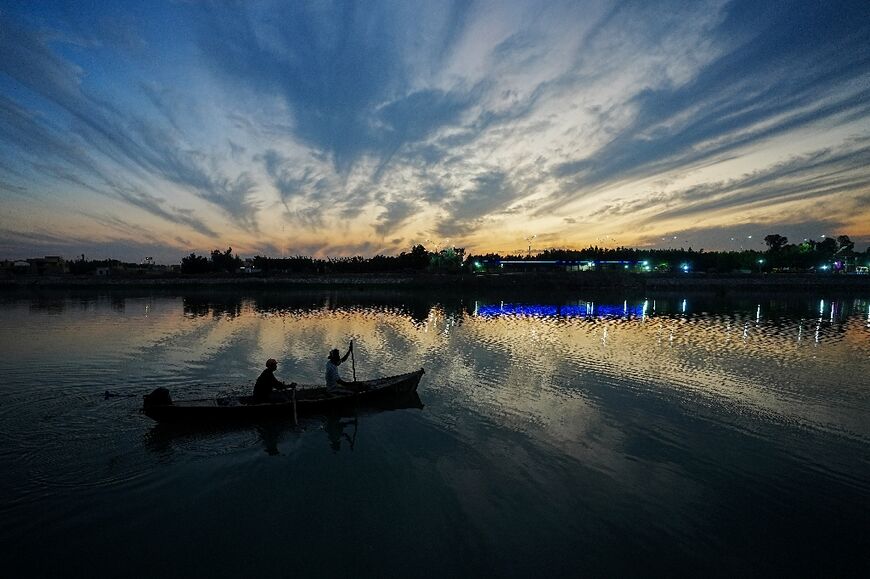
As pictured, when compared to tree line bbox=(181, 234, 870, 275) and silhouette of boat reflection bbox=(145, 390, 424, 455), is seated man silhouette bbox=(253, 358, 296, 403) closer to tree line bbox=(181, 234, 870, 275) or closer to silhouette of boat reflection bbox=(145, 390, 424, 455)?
silhouette of boat reflection bbox=(145, 390, 424, 455)

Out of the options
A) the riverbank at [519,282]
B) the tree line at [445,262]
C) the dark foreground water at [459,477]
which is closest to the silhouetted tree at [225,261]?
the tree line at [445,262]

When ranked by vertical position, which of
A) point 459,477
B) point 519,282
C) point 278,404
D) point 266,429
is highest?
point 519,282

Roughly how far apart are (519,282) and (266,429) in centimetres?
11208

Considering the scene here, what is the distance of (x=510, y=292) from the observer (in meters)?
114

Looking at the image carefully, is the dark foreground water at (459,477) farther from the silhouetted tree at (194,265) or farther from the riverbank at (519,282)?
the silhouetted tree at (194,265)

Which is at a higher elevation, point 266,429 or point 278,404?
point 278,404

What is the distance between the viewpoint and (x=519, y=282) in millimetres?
123562

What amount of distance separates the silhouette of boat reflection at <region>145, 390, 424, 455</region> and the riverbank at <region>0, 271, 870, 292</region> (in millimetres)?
106549

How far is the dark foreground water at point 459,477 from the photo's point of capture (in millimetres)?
9078

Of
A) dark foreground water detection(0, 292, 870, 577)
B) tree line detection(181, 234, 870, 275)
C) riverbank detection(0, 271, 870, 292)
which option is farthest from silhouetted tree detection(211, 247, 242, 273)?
dark foreground water detection(0, 292, 870, 577)

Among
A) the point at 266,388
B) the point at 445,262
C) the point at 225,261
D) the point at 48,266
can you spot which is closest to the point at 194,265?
the point at 225,261

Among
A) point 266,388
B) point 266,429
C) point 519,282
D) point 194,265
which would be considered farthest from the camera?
point 194,265

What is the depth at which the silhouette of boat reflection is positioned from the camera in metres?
14.4

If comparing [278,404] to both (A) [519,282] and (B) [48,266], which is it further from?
(B) [48,266]
